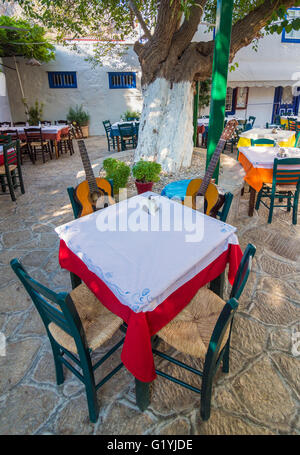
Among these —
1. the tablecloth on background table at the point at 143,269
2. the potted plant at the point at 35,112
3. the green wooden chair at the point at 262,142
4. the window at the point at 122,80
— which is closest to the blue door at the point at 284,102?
the window at the point at 122,80

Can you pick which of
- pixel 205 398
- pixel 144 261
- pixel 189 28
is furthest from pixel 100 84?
pixel 205 398

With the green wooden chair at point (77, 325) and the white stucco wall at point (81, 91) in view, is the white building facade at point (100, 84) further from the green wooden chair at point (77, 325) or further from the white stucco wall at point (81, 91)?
the green wooden chair at point (77, 325)

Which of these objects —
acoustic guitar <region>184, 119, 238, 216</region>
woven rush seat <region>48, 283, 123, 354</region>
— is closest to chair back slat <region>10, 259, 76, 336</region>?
woven rush seat <region>48, 283, 123, 354</region>

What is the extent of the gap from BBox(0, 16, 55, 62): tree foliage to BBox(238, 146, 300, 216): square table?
862 cm

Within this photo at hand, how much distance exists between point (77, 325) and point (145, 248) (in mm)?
690

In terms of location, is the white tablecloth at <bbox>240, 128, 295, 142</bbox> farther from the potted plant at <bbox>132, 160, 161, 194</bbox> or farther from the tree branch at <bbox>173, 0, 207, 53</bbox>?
the potted plant at <bbox>132, 160, 161, 194</bbox>

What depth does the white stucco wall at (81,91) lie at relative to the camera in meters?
12.3

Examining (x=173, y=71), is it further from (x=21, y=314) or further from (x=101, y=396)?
(x=101, y=396)

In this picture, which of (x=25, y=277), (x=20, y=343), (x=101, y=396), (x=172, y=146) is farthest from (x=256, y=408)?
(x=172, y=146)

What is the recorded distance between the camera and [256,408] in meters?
1.89

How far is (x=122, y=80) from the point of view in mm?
12930

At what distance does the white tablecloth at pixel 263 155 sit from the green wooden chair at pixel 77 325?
11.1 feet

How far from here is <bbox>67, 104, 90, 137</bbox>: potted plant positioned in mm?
12695

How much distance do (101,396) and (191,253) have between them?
1188 mm
